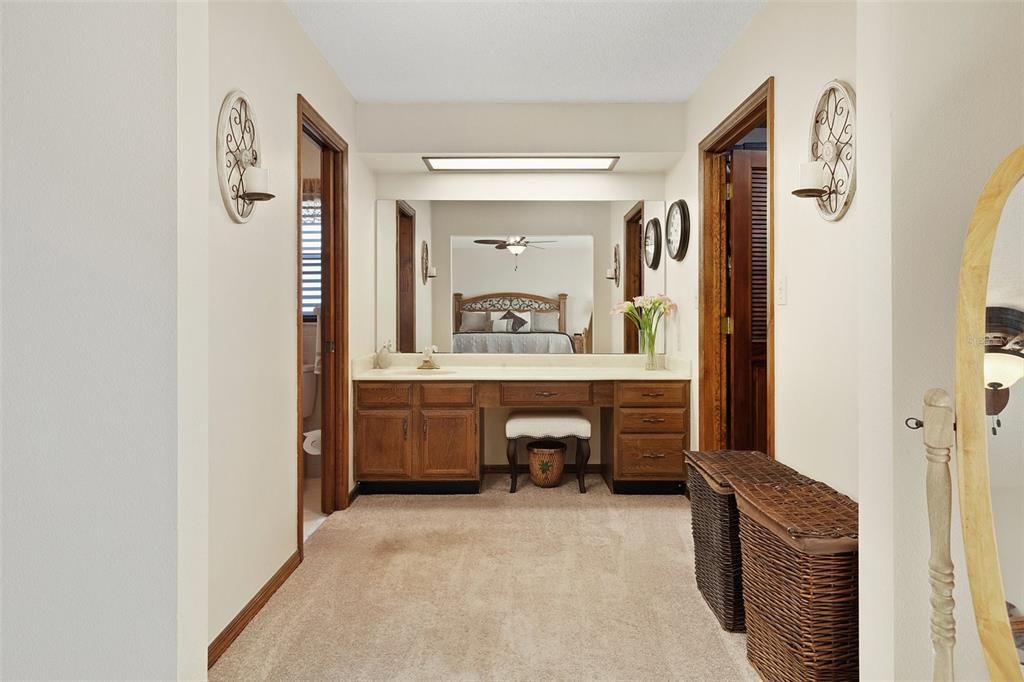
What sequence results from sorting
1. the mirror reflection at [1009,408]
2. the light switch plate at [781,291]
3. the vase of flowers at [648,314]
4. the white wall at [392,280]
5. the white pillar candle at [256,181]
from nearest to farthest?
the mirror reflection at [1009,408] < the white pillar candle at [256,181] < the light switch plate at [781,291] < the vase of flowers at [648,314] < the white wall at [392,280]

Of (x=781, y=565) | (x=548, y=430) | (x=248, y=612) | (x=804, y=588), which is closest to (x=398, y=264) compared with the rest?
(x=548, y=430)

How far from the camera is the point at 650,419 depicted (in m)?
4.16

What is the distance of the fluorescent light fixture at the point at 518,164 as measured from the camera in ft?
14.2

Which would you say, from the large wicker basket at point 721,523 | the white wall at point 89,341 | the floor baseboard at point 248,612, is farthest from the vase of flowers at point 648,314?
the white wall at point 89,341

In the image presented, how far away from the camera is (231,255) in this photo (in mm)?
2328

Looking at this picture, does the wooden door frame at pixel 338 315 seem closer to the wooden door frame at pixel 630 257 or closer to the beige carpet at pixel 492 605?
the beige carpet at pixel 492 605

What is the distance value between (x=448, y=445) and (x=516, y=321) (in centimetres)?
112

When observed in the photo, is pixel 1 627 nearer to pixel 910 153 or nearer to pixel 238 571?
pixel 238 571

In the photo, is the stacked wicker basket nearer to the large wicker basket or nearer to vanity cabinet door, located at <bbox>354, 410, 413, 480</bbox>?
the large wicker basket

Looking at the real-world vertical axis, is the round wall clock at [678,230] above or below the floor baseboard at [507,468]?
above

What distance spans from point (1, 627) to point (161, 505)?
367 mm

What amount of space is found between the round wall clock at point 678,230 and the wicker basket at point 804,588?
2399mm

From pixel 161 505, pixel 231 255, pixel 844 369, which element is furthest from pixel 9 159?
pixel 844 369

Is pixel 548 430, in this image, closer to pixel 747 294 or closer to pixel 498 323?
pixel 498 323
